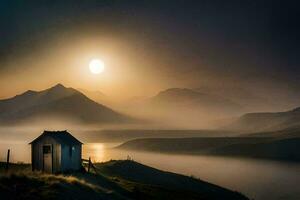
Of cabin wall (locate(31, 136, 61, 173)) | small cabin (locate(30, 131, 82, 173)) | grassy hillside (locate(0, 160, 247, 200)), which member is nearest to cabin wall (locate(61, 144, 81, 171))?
small cabin (locate(30, 131, 82, 173))

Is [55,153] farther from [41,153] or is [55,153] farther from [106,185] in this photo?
[106,185]

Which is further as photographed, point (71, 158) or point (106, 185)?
point (71, 158)

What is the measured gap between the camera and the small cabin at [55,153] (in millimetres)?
58219

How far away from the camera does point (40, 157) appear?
5950 centimetres

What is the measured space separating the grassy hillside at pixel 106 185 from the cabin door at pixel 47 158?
8.09 feet

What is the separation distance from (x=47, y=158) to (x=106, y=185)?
388 inches

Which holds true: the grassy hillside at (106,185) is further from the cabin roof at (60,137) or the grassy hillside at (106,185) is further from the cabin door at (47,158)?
the cabin roof at (60,137)

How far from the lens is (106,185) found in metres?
54.2

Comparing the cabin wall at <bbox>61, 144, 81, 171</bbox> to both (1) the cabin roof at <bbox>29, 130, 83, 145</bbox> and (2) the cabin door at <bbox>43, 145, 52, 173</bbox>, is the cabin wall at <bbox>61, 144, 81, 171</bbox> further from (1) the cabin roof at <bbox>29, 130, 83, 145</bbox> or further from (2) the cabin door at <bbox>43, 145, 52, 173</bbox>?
(2) the cabin door at <bbox>43, 145, 52, 173</bbox>

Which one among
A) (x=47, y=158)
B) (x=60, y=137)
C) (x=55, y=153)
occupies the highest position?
(x=60, y=137)

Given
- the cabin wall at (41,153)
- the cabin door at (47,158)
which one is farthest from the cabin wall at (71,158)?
the cabin door at (47,158)

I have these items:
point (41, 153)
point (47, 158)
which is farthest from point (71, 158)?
point (41, 153)

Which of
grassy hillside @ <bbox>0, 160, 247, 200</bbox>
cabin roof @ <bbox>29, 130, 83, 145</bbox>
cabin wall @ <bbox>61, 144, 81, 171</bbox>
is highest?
cabin roof @ <bbox>29, 130, 83, 145</bbox>

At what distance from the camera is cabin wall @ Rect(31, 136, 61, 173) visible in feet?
190
